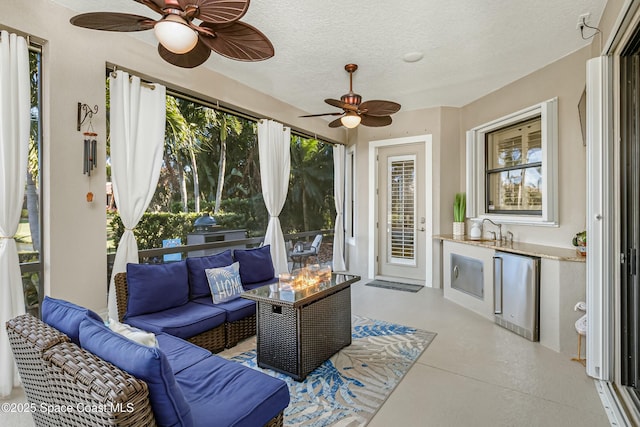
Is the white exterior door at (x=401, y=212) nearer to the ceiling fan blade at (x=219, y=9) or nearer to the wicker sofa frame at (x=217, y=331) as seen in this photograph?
the wicker sofa frame at (x=217, y=331)

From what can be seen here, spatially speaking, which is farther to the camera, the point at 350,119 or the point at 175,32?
the point at 350,119

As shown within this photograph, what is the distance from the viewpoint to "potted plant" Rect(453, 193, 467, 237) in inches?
197

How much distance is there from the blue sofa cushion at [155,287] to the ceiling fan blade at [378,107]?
2583mm

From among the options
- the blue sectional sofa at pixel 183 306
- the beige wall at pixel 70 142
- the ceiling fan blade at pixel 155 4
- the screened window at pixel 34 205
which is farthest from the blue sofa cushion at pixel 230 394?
the ceiling fan blade at pixel 155 4

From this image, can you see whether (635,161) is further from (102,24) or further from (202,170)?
(202,170)

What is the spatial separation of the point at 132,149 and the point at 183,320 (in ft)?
5.47

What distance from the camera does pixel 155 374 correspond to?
1.19 m

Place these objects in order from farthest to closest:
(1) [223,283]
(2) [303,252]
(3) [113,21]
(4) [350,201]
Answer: (4) [350,201] → (2) [303,252] → (1) [223,283] → (3) [113,21]

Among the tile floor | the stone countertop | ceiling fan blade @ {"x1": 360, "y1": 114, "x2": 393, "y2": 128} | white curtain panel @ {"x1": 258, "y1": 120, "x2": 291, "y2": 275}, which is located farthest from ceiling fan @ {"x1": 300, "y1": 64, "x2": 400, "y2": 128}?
the tile floor

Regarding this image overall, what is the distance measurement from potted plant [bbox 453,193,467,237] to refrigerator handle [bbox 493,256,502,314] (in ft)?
3.96

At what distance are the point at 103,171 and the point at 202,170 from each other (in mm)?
1136

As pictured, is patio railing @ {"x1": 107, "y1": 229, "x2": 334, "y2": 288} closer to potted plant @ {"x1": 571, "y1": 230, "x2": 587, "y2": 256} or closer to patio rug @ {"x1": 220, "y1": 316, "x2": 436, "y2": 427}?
patio rug @ {"x1": 220, "y1": 316, "x2": 436, "y2": 427}

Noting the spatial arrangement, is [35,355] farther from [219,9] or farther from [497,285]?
[497,285]

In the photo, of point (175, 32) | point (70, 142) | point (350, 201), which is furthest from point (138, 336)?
point (350, 201)
